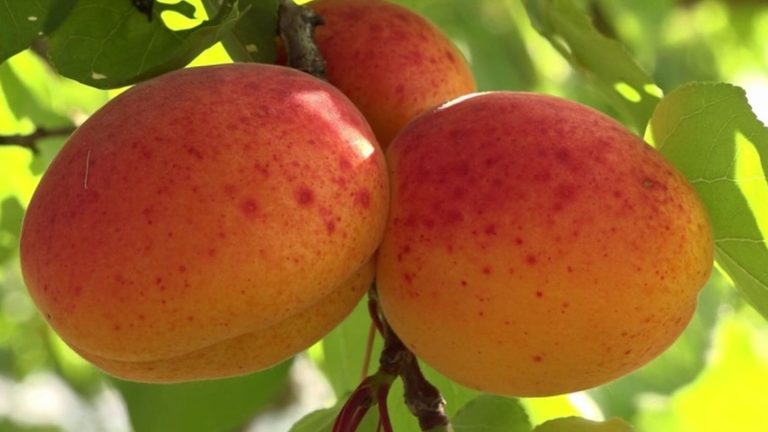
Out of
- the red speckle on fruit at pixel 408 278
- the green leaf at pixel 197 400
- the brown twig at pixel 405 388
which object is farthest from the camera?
the green leaf at pixel 197 400

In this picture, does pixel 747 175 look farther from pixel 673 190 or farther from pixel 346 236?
pixel 346 236

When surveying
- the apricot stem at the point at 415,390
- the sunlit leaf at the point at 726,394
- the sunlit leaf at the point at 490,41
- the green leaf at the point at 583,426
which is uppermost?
the apricot stem at the point at 415,390

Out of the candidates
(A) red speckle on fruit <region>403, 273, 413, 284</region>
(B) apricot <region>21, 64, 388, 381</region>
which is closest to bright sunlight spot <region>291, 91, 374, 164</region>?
(B) apricot <region>21, 64, 388, 381</region>

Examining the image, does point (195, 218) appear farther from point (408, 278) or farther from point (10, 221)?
point (10, 221)

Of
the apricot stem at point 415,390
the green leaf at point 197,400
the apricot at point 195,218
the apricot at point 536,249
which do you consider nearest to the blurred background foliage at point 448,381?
the green leaf at point 197,400

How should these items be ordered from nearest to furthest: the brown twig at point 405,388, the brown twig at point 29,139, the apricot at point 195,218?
1. the apricot at point 195,218
2. the brown twig at point 405,388
3. the brown twig at point 29,139

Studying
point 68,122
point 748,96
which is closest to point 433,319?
point 748,96

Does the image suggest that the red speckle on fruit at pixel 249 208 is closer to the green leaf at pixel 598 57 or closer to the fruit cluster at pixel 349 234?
the fruit cluster at pixel 349 234

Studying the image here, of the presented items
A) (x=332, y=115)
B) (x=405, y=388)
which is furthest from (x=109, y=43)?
(x=405, y=388)
